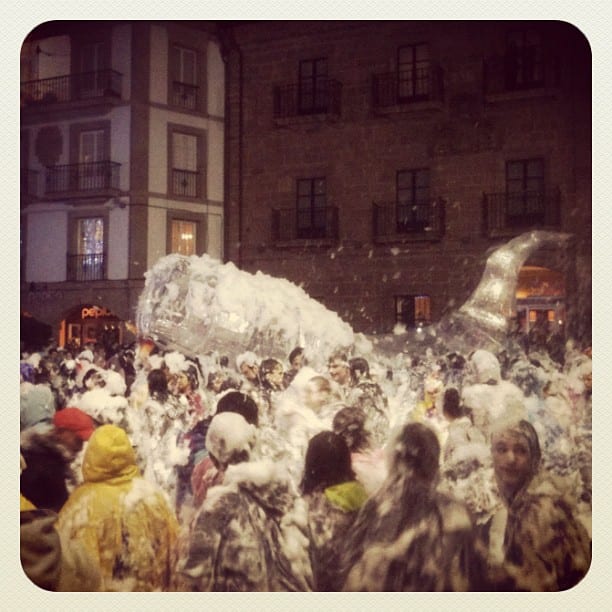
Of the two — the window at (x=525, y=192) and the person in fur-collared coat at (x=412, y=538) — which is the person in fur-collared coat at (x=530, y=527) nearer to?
the person in fur-collared coat at (x=412, y=538)

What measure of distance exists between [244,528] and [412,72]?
2.09m

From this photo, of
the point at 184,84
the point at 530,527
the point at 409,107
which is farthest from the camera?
the point at 184,84

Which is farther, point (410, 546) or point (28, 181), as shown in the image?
point (28, 181)

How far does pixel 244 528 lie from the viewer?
3.43 meters

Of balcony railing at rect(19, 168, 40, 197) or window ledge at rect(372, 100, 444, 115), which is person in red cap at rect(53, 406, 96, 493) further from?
window ledge at rect(372, 100, 444, 115)

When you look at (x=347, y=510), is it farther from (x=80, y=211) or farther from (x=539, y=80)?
(x=539, y=80)

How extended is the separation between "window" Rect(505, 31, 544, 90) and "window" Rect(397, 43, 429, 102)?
34cm

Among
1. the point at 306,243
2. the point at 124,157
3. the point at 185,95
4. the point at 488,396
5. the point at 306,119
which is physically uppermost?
the point at 185,95

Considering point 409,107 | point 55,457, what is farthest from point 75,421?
point 409,107

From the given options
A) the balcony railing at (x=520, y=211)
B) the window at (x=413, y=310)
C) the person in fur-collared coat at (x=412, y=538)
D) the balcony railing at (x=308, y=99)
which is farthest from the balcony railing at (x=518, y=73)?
the person in fur-collared coat at (x=412, y=538)

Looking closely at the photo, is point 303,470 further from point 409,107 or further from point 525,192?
point 409,107

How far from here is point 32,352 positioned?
11.5 feet
